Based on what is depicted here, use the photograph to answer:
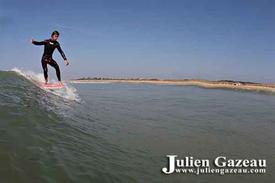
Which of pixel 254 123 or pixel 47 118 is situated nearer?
pixel 47 118

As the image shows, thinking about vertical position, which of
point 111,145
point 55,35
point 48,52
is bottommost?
point 111,145

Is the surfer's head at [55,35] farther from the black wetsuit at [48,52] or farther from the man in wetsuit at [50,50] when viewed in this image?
the black wetsuit at [48,52]

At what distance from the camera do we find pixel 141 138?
7.70 meters

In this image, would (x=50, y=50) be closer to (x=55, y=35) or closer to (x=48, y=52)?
(x=48, y=52)

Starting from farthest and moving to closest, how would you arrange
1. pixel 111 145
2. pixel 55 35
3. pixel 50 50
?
pixel 50 50, pixel 55 35, pixel 111 145

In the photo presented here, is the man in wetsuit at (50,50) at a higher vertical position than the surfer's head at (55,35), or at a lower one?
lower

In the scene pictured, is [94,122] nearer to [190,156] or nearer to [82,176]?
[190,156]

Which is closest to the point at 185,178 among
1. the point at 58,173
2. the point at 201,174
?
the point at 201,174

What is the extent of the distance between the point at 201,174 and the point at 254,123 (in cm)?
617

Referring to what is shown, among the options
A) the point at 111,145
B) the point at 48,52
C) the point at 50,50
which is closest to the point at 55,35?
the point at 50,50

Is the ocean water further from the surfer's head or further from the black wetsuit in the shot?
the surfer's head

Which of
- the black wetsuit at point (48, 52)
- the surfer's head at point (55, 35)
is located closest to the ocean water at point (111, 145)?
the black wetsuit at point (48, 52)

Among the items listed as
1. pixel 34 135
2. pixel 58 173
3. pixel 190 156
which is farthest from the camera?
pixel 190 156

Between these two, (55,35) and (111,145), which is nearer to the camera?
(111,145)
